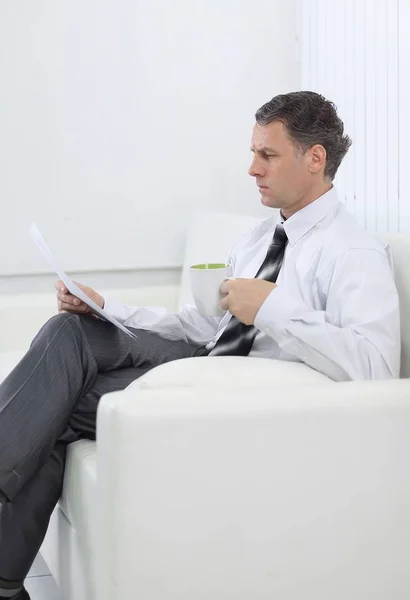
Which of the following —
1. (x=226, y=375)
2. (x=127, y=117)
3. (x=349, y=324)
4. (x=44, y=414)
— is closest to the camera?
(x=226, y=375)

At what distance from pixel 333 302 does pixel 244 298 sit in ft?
A: 0.57

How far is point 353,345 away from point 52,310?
5.25 feet

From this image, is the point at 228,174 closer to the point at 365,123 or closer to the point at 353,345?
the point at 365,123

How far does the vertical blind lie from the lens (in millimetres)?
2666

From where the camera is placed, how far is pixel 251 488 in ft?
5.01

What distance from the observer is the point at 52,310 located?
3.12 metres

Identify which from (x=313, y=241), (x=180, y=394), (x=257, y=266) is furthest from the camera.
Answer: (x=257, y=266)

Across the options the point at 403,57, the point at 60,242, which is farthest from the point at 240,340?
the point at 60,242

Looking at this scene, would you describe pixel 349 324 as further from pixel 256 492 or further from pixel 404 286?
pixel 256 492

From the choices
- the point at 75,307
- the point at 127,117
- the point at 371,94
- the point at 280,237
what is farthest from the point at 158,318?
the point at 127,117

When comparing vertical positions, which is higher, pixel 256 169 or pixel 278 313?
pixel 256 169

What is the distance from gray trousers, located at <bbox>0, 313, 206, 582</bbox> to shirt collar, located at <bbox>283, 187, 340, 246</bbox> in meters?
0.45

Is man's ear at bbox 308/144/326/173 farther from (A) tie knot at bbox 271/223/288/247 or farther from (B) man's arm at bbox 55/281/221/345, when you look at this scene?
(B) man's arm at bbox 55/281/221/345

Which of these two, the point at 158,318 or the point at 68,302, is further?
the point at 158,318
